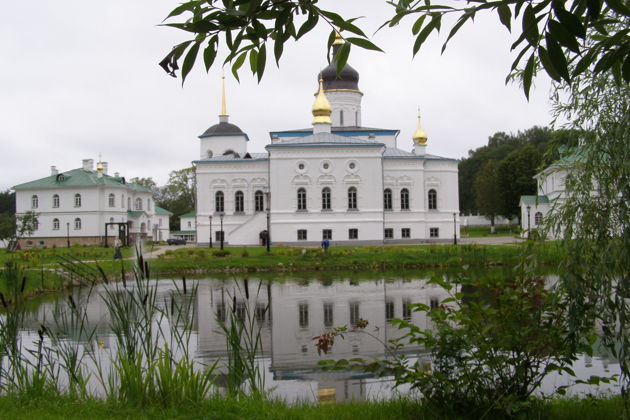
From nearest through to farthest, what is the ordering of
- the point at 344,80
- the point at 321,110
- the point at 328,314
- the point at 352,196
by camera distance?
the point at 328,314
the point at 352,196
the point at 321,110
the point at 344,80

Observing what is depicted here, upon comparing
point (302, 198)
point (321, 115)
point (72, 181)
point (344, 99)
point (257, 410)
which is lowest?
point (257, 410)

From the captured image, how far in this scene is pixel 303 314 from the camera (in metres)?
13.5

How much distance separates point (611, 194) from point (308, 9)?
3.02 meters

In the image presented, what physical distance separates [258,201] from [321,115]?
7289 millimetres

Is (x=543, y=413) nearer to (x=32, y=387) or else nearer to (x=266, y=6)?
(x=266, y=6)

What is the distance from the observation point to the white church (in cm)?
3759

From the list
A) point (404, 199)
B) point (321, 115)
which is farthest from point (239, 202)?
point (404, 199)

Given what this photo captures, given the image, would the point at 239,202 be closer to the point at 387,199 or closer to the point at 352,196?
the point at 352,196

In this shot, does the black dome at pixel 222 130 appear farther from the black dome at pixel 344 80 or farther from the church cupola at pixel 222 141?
the black dome at pixel 344 80

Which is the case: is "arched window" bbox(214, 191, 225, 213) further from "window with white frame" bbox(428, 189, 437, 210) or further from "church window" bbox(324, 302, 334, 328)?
"church window" bbox(324, 302, 334, 328)

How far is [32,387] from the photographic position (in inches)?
226

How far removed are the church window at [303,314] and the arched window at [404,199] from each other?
2547 cm

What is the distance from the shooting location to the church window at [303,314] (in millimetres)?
12211

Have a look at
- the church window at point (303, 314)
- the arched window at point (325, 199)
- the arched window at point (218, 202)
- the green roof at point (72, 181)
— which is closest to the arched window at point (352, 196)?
the arched window at point (325, 199)
